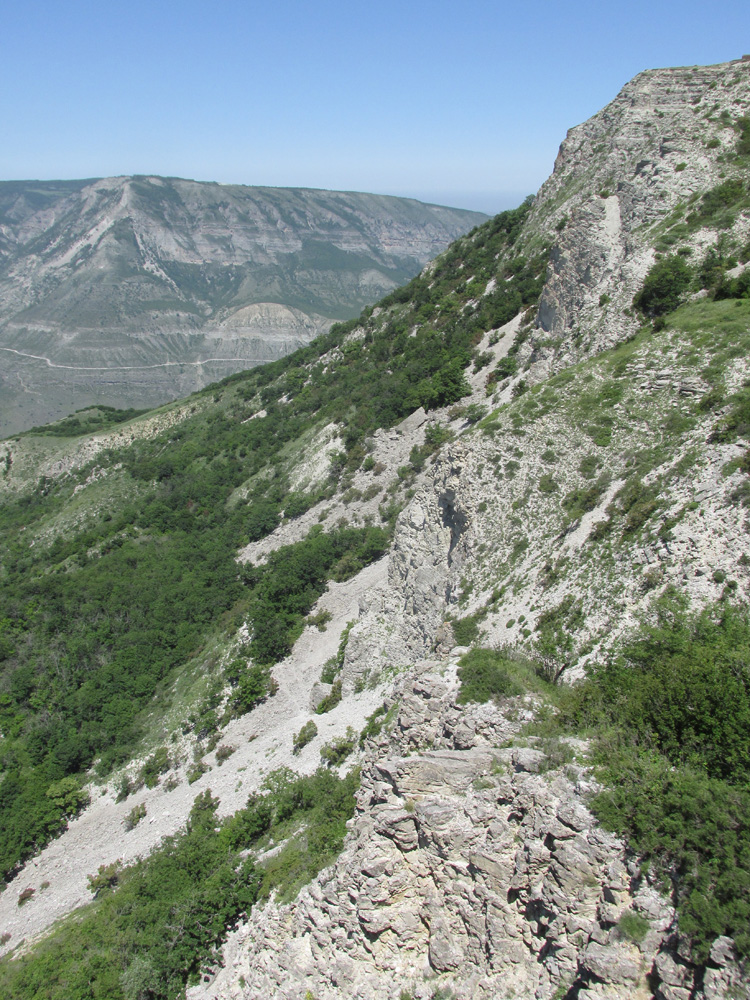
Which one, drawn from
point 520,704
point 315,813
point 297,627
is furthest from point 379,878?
point 297,627

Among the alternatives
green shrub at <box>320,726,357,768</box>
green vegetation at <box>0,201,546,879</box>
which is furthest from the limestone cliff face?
green vegetation at <box>0,201,546,879</box>

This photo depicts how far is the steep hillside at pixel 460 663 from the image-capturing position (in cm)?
1183

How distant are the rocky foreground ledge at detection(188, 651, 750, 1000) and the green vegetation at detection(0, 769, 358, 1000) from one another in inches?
58.7

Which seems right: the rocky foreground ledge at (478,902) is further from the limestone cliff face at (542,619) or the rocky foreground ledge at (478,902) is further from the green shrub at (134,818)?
the green shrub at (134,818)

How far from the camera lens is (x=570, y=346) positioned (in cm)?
3403

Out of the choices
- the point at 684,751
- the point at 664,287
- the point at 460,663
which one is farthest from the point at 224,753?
the point at 664,287

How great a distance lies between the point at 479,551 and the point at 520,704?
11.1 metres

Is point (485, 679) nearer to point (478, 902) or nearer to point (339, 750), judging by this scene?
point (478, 902)

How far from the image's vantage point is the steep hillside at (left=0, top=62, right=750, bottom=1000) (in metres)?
11.8

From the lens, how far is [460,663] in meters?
19.2

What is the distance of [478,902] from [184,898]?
13.0 metres

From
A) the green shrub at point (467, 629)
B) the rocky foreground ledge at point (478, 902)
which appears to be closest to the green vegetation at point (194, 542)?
the green shrub at point (467, 629)

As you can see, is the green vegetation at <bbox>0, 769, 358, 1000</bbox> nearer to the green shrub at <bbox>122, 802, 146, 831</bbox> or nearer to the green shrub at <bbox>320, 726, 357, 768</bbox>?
the green shrub at <bbox>320, 726, 357, 768</bbox>

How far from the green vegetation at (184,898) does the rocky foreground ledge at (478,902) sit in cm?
149
